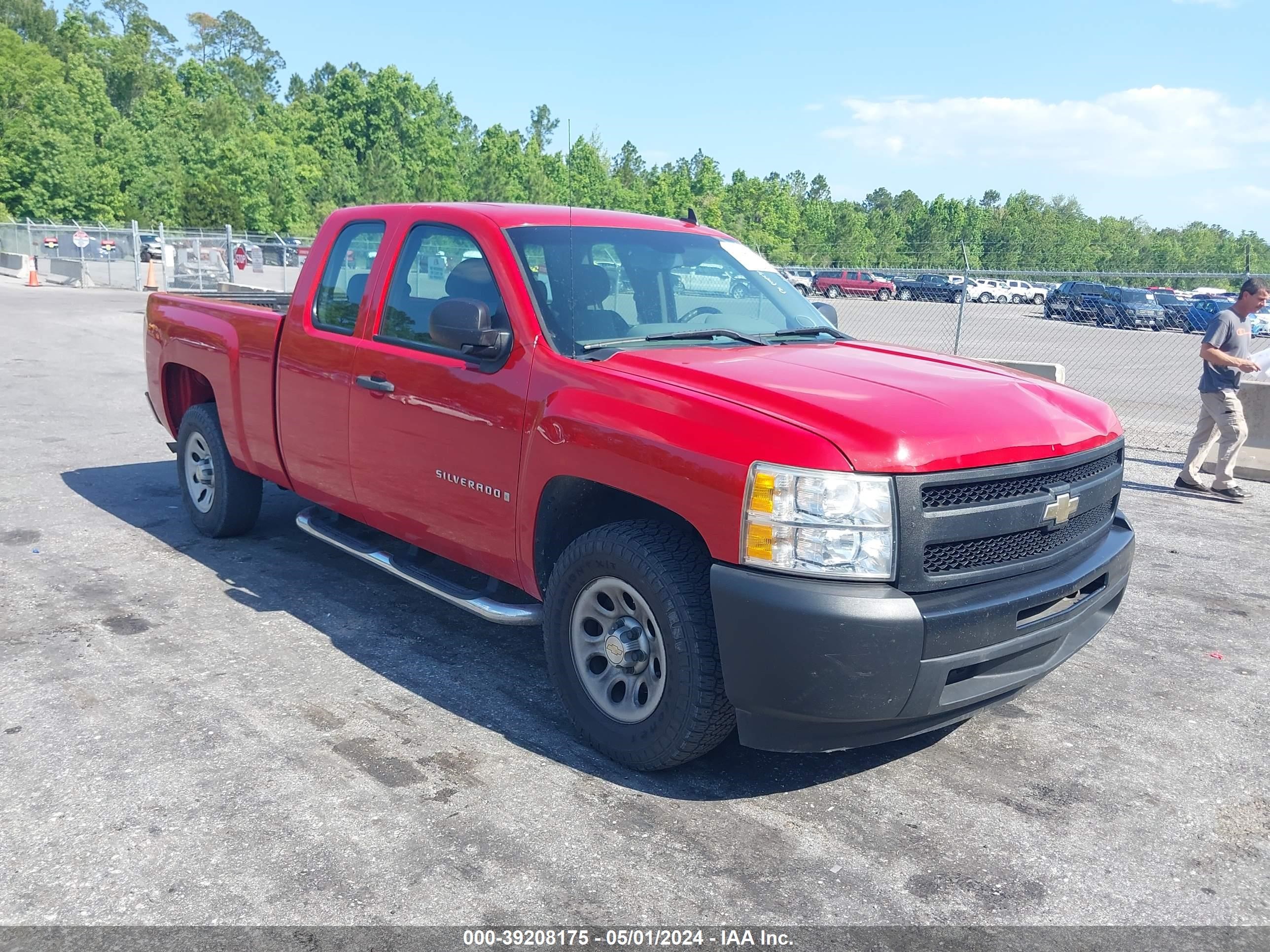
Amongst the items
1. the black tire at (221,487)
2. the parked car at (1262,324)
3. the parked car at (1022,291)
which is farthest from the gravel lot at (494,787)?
the parked car at (1022,291)

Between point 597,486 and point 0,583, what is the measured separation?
3620mm

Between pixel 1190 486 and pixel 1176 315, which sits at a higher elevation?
pixel 1176 315

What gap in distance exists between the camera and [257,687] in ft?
13.9

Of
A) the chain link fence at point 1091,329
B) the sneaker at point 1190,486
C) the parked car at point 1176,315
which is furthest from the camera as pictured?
the parked car at point 1176,315

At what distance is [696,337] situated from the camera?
428cm

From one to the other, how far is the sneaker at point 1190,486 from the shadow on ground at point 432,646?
19.9 ft

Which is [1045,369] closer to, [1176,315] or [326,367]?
[1176,315]

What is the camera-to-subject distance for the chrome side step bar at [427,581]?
4.03 m

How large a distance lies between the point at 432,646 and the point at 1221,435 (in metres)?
7.22

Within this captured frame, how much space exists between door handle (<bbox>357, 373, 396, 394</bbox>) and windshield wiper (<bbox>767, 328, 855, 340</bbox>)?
1.68 m

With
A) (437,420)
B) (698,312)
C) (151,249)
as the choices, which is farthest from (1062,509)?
(151,249)

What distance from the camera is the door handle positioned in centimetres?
452

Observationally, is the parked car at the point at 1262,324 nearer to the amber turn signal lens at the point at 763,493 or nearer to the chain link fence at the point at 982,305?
the chain link fence at the point at 982,305

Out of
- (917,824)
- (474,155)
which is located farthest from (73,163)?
(917,824)
